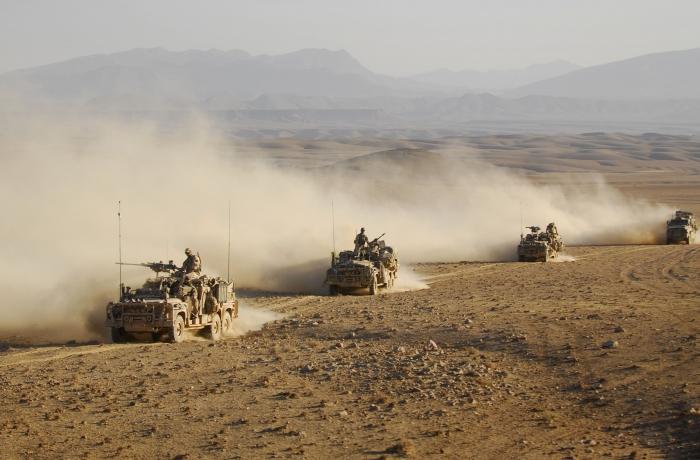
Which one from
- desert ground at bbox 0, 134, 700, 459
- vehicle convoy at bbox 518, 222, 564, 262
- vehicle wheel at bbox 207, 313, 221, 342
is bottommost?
desert ground at bbox 0, 134, 700, 459

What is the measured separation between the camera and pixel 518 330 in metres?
26.6

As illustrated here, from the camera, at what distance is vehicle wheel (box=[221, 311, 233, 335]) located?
2851cm

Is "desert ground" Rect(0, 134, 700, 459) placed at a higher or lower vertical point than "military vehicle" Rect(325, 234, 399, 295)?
lower

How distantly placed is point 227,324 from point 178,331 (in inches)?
110

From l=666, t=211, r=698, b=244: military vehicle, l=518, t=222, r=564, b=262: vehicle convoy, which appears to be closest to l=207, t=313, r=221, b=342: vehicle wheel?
l=518, t=222, r=564, b=262: vehicle convoy

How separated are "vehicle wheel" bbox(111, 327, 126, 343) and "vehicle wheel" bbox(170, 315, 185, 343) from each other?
1.12 m

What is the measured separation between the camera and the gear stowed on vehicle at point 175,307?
1003 inches

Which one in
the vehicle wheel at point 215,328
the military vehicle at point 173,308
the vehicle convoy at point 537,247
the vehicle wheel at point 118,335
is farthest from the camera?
the vehicle convoy at point 537,247

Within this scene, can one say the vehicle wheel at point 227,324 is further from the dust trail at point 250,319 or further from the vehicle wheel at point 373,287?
the vehicle wheel at point 373,287

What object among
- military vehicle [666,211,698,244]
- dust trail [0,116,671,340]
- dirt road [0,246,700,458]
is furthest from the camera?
military vehicle [666,211,698,244]

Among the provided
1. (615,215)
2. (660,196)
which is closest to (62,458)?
(615,215)

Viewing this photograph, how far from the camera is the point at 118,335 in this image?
85.4 ft

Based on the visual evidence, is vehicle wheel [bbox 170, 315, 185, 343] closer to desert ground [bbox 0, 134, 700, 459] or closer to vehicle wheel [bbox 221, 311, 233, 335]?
desert ground [bbox 0, 134, 700, 459]

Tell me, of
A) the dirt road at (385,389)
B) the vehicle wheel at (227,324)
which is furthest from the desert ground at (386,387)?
the vehicle wheel at (227,324)
